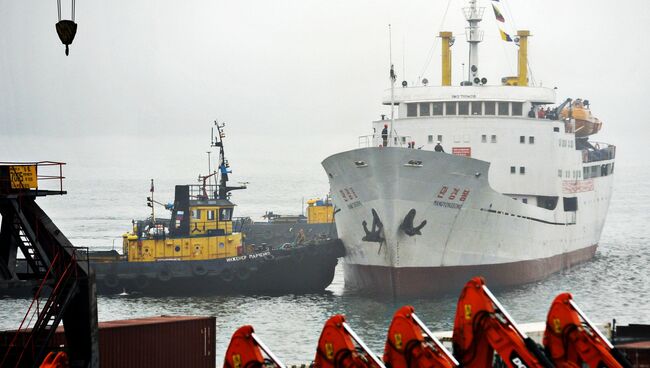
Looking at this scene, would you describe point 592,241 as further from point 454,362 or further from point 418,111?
point 454,362

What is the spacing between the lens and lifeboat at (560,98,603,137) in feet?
186

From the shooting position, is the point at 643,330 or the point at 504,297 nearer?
the point at 643,330

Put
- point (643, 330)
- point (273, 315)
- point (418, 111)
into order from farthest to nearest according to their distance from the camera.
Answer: point (418, 111)
point (273, 315)
point (643, 330)

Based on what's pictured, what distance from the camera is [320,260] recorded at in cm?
4325

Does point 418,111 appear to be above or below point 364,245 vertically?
above

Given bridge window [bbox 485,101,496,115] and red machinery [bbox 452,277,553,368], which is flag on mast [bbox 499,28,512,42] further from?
red machinery [bbox 452,277,553,368]

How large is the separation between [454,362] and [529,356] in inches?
49.4

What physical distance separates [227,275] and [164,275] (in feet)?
7.60

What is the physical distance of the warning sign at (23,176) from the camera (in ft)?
63.3

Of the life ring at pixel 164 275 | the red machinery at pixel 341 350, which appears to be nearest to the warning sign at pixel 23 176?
the red machinery at pixel 341 350

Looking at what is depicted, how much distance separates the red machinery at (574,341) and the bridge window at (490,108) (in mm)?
27356

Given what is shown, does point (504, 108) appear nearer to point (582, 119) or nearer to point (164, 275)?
point (582, 119)

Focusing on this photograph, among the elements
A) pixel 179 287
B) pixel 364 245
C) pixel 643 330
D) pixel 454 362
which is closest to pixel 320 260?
pixel 364 245

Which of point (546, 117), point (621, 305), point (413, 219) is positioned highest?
point (546, 117)
